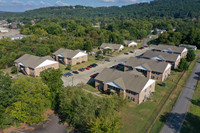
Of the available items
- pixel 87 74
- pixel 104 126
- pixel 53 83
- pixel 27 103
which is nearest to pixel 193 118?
pixel 104 126

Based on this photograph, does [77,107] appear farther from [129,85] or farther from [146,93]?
[146,93]

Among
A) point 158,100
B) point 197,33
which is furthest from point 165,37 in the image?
point 158,100

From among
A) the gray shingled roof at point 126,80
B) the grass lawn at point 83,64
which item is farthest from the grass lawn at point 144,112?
the grass lawn at point 83,64

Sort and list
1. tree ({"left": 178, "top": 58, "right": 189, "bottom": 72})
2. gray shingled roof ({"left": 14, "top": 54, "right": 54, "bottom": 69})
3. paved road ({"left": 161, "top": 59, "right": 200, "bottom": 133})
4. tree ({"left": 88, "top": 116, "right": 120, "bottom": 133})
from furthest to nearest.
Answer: tree ({"left": 178, "top": 58, "right": 189, "bottom": 72}) < gray shingled roof ({"left": 14, "top": 54, "right": 54, "bottom": 69}) < paved road ({"left": 161, "top": 59, "right": 200, "bottom": 133}) < tree ({"left": 88, "top": 116, "right": 120, "bottom": 133})

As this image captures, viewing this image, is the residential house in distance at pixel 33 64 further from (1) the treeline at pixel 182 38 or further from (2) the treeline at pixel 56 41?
(1) the treeline at pixel 182 38

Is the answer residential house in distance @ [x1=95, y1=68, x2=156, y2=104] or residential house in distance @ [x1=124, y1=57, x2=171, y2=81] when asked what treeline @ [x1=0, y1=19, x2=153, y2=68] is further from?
residential house in distance @ [x1=124, y1=57, x2=171, y2=81]

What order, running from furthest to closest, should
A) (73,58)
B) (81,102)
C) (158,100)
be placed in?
(73,58) → (158,100) → (81,102)

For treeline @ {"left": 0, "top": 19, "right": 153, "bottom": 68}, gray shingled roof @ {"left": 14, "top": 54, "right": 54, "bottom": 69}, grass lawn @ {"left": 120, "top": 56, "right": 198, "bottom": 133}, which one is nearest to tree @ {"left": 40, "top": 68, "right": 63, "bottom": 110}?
grass lawn @ {"left": 120, "top": 56, "right": 198, "bottom": 133}

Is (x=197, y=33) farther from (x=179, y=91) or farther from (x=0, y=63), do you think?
(x=0, y=63)
